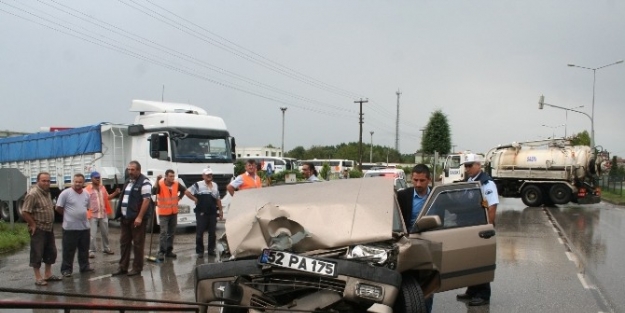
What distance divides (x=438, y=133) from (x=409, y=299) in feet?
197

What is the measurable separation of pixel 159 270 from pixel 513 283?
19.0 ft

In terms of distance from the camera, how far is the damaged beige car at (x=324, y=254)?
15.9ft

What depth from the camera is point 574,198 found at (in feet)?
87.7

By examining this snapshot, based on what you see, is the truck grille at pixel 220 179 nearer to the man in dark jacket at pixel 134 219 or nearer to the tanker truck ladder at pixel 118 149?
the tanker truck ladder at pixel 118 149

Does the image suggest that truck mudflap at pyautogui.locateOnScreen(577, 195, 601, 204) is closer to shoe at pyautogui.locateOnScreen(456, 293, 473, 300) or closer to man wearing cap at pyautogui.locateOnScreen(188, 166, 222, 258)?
man wearing cap at pyautogui.locateOnScreen(188, 166, 222, 258)

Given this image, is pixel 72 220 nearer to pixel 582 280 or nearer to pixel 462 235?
pixel 462 235

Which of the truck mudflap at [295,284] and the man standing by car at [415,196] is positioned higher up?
the man standing by car at [415,196]

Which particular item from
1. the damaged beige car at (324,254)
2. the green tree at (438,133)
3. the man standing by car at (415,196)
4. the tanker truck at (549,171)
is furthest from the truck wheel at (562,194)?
the green tree at (438,133)

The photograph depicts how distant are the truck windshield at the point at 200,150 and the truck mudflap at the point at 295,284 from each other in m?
11.7

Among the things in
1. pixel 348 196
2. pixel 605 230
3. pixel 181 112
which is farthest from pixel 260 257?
pixel 605 230

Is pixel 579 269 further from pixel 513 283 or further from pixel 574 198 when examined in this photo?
pixel 574 198

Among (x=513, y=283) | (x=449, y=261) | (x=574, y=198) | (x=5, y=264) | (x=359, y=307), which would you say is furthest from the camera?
(x=574, y=198)

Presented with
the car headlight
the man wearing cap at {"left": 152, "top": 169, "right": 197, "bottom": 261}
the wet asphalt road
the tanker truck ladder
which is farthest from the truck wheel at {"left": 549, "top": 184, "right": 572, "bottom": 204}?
the car headlight

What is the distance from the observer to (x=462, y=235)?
6.86 metres
